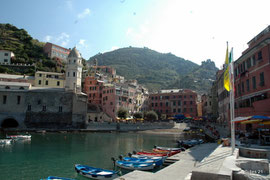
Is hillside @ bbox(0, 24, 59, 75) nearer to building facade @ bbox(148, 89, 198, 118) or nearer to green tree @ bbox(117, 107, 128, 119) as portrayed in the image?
green tree @ bbox(117, 107, 128, 119)

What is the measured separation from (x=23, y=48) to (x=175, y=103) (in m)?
72.0

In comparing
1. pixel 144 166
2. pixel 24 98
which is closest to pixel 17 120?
pixel 24 98

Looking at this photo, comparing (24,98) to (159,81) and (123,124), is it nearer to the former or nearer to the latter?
(123,124)

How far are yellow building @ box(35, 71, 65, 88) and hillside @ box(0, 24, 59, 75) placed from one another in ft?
29.0

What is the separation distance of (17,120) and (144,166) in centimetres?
→ 5409

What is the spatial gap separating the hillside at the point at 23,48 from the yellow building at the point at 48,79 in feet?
29.0

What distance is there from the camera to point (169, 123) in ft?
217

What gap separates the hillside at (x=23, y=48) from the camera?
84.8 meters

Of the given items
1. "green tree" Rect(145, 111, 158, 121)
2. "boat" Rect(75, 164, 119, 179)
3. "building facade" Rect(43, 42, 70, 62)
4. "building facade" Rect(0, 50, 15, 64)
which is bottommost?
"boat" Rect(75, 164, 119, 179)

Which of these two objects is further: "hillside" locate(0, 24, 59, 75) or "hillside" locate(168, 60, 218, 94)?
"hillside" locate(168, 60, 218, 94)

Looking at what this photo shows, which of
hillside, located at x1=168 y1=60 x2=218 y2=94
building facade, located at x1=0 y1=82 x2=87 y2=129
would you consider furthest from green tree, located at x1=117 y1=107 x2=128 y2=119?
hillside, located at x1=168 y1=60 x2=218 y2=94

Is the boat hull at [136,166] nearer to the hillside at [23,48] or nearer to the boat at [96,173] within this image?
the boat at [96,173]

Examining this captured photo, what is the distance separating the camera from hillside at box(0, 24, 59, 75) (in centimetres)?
8475

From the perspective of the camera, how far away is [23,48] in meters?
93.0
